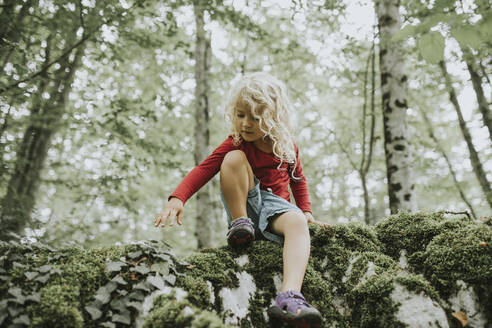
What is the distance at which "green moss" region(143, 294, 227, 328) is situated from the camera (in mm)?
1566

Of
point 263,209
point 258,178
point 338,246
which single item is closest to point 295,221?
point 263,209

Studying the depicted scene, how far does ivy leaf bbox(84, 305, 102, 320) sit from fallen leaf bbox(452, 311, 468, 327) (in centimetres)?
224

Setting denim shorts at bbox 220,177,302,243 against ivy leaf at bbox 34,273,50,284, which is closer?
ivy leaf at bbox 34,273,50,284

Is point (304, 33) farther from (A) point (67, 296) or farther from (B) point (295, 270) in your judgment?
(A) point (67, 296)

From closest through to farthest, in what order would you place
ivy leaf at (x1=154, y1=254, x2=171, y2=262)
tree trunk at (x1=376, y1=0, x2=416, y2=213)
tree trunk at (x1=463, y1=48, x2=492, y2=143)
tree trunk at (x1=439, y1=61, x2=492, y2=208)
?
1. ivy leaf at (x1=154, y1=254, x2=171, y2=262)
2. tree trunk at (x1=376, y1=0, x2=416, y2=213)
3. tree trunk at (x1=463, y1=48, x2=492, y2=143)
4. tree trunk at (x1=439, y1=61, x2=492, y2=208)

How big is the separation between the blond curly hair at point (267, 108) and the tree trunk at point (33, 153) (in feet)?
9.82

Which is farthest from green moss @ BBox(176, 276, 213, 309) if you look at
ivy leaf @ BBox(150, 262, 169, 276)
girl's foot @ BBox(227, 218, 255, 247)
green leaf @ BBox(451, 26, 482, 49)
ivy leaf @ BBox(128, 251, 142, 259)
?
green leaf @ BBox(451, 26, 482, 49)

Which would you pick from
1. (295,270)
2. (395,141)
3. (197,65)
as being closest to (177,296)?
(295,270)

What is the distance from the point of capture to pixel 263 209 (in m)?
2.78

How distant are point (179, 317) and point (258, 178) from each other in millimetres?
1598

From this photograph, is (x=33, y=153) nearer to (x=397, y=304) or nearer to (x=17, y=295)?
(x=17, y=295)

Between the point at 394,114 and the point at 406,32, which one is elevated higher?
the point at 394,114

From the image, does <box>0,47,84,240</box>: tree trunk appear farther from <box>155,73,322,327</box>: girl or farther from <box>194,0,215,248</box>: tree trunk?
<box>155,73,322,327</box>: girl

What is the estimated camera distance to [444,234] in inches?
98.5
